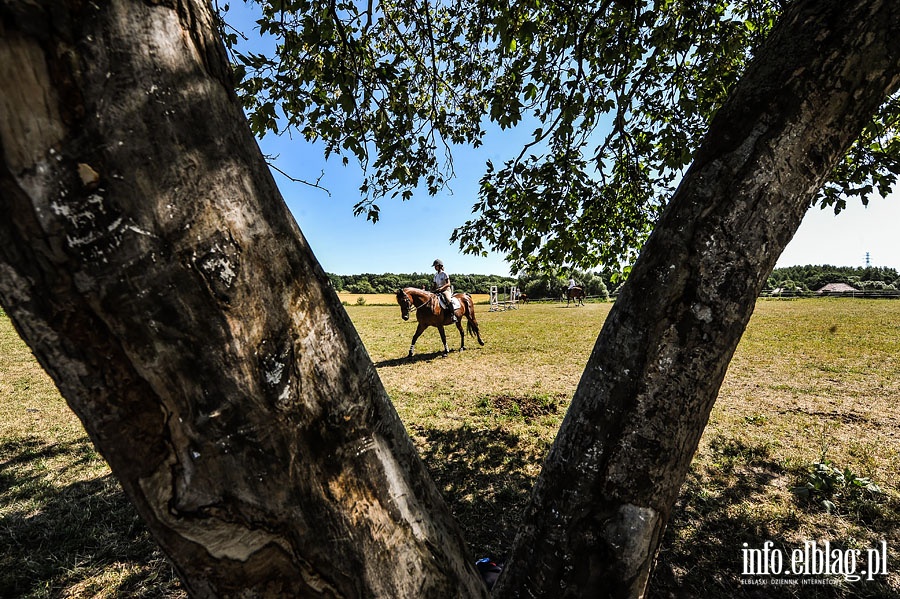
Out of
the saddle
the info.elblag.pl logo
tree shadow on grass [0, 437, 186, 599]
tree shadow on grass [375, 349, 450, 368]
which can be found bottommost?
the info.elblag.pl logo

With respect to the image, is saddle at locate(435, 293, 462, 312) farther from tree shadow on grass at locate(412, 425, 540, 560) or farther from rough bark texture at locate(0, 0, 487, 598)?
rough bark texture at locate(0, 0, 487, 598)

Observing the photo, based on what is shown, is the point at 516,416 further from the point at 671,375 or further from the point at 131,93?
the point at 131,93

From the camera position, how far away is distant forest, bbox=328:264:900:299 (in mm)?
54656

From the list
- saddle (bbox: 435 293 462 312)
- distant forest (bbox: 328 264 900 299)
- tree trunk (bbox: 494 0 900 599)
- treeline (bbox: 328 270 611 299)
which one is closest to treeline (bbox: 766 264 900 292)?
distant forest (bbox: 328 264 900 299)

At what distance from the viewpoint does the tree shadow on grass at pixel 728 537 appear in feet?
8.87

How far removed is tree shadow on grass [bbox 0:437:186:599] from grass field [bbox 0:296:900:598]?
0.05 ft

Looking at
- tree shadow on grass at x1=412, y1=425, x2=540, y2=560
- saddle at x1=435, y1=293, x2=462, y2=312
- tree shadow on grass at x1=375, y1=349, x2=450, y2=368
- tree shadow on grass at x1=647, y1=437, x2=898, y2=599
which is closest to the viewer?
tree shadow on grass at x1=647, y1=437, x2=898, y2=599

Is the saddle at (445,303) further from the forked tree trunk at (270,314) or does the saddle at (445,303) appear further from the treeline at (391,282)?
the treeline at (391,282)

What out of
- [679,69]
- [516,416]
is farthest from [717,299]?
[516,416]

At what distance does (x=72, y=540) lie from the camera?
3.25 metres

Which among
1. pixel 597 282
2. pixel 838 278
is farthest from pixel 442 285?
pixel 838 278

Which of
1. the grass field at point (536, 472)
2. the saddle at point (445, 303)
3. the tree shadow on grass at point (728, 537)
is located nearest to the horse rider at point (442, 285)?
the saddle at point (445, 303)

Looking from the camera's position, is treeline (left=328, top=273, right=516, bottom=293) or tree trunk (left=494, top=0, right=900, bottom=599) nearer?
tree trunk (left=494, top=0, right=900, bottom=599)

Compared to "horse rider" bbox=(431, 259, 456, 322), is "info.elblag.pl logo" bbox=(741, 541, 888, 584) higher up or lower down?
lower down
